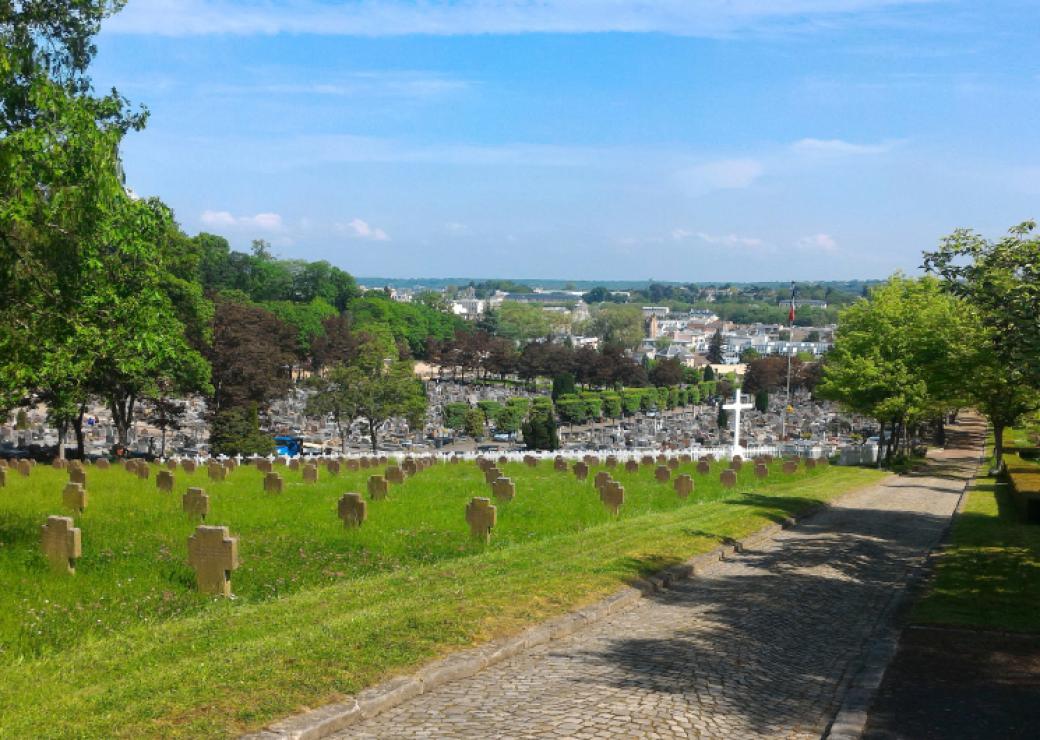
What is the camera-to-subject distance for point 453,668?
806cm

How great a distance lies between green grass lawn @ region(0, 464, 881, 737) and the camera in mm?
7070

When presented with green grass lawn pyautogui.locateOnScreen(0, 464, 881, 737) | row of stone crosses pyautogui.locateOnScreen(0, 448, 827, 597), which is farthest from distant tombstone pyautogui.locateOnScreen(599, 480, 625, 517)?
green grass lawn pyautogui.locateOnScreen(0, 464, 881, 737)

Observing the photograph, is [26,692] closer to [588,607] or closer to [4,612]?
[4,612]

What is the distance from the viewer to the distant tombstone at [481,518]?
17.3 metres

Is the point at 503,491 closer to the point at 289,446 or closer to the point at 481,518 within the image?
the point at 481,518

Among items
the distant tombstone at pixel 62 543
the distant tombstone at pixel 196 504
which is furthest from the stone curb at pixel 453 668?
the distant tombstone at pixel 196 504

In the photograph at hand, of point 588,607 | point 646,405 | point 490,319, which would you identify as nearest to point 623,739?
point 588,607

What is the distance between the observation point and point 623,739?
665 centimetres

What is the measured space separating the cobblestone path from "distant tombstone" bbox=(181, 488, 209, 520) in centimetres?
998

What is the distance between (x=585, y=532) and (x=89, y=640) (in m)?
9.00

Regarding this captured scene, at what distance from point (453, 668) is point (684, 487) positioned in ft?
63.6

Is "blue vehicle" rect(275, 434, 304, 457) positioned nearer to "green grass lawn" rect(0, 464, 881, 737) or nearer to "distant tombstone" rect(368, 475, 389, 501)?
"green grass lawn" rect(0, 464, 881, 737)

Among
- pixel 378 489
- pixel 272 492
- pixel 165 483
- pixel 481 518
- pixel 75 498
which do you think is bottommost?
pixel 272 492

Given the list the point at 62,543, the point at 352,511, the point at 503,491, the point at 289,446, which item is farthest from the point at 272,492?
the point at 289,446
